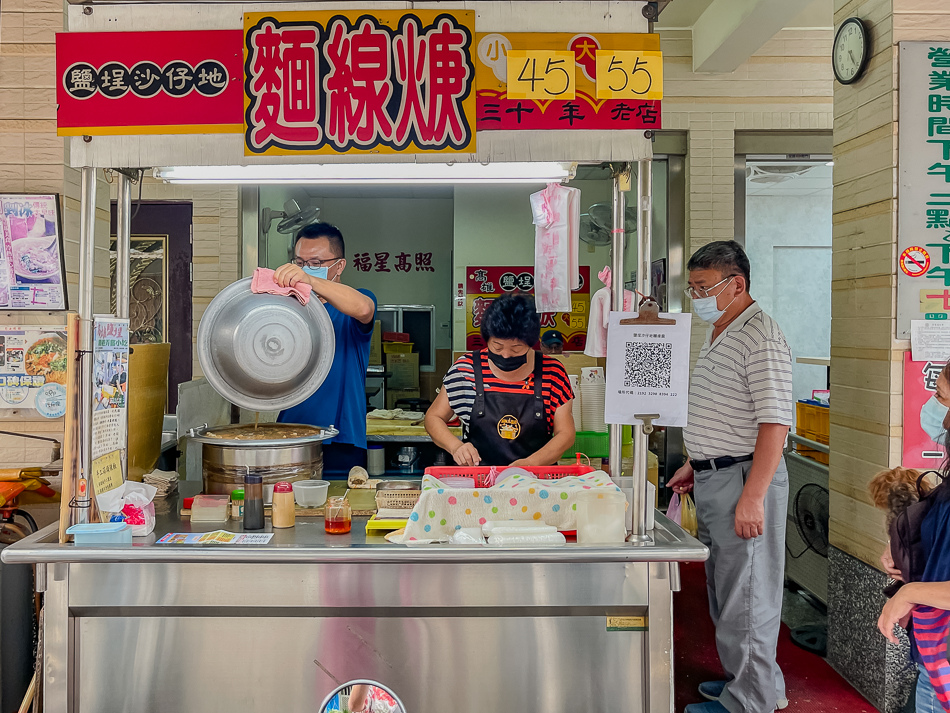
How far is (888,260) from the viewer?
2969mm

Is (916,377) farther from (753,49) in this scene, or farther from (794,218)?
(794,218)

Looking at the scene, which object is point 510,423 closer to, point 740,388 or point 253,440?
point 740,388

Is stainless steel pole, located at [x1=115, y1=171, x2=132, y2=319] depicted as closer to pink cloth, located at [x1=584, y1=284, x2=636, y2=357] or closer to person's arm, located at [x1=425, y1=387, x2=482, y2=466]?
person's arm, located at [x1=425, y1=387, x2=482, y2=466]

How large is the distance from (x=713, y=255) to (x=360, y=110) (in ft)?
5.51

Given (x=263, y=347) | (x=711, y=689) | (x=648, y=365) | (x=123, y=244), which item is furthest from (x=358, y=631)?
(x=711, y=689)

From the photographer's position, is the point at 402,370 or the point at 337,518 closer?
the point at 337,518

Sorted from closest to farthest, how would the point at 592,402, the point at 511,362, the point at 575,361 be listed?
1. the point at 511,362
2. the point at 592,402
3. the point at 575,361

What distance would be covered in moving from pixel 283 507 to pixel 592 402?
2.47 meters

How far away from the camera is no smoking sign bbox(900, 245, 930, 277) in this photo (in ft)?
9.59

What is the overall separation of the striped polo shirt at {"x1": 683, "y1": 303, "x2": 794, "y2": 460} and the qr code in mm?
919

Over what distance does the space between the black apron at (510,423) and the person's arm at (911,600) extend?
4.74ft

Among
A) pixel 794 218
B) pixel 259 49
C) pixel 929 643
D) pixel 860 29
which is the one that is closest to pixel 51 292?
pixel 259 49

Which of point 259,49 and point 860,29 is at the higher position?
point 860,29

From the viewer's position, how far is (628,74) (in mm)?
2043
